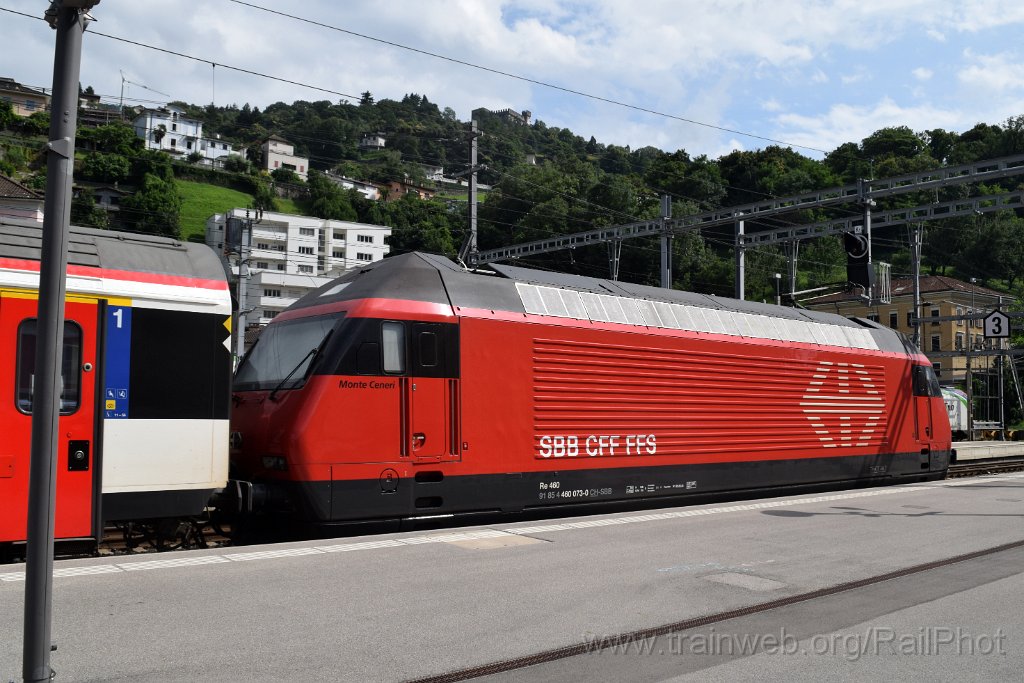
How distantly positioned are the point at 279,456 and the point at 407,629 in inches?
163

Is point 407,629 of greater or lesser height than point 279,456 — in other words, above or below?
below

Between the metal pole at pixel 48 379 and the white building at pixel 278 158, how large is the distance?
453 ft

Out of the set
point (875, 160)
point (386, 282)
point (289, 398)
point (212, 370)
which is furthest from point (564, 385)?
point (875, 160)

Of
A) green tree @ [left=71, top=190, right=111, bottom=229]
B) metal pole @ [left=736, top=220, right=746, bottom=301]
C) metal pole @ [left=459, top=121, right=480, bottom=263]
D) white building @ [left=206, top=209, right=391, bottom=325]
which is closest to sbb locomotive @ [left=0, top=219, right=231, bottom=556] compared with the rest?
metal pole @ [left=459, top=121, right=480, bottom=263]

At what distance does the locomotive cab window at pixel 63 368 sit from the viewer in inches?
311

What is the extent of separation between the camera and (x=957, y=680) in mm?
5352

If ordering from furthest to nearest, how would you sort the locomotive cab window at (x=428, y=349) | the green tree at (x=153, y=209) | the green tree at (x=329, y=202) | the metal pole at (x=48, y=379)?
the green tree at (x=329, y=202)
the green tree at (x=153, y=209)
the locomotive cab window at (x=428, y=349)
the metal pole at (x=48, y=379)

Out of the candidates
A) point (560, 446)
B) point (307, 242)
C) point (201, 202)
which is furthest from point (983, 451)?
point (201, 202)

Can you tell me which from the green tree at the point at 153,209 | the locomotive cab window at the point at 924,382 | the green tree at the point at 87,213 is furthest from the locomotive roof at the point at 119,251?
the green tree at the point at 153,209

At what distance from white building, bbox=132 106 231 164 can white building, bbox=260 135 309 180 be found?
6.50 meters

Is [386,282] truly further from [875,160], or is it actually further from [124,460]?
[875,160]

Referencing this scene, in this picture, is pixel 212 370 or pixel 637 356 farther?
pixel 637 356

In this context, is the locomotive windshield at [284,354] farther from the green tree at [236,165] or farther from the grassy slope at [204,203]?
the green tree at [236,165]

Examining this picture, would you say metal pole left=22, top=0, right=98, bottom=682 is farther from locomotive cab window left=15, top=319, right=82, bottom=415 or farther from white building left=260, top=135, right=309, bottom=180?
white building left=260, top=135, right=309, bottom=180
